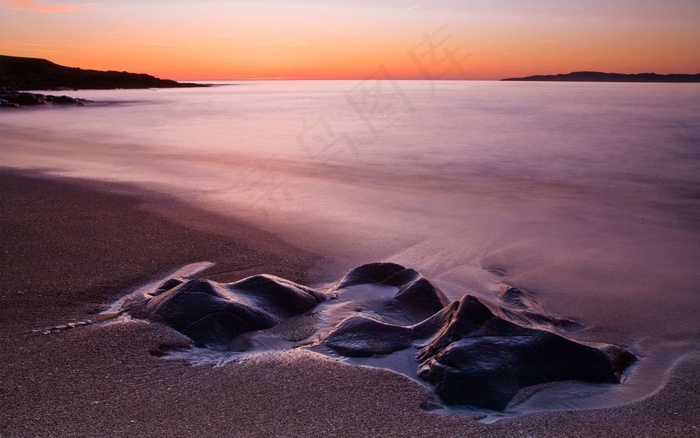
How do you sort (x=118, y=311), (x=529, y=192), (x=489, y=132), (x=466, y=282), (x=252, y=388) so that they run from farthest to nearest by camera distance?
(x=489, y=132) < (x=529, y=192) < (x=466, y=282) < (x=118, y=311) < (x=252, y=388)

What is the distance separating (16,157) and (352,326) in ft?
36.5

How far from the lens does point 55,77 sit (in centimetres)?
6719

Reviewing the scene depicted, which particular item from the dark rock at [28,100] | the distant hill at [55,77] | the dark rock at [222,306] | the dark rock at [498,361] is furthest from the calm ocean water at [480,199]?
the distant hill at [55,77]

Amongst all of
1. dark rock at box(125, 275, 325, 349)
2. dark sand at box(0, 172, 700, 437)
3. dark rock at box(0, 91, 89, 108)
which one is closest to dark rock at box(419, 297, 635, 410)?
dark sand at box(0, 172, 700, 437)

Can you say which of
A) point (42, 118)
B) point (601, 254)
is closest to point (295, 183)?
point (601, 254)

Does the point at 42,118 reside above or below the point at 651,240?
above

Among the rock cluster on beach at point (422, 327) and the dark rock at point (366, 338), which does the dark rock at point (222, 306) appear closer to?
the rock cluster on beach at point (422, 327)

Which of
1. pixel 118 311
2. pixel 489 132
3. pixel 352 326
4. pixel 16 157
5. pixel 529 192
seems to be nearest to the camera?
pixel 352 326

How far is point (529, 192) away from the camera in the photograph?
919 cm

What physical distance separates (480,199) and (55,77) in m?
71.4

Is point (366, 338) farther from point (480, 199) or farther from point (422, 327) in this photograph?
point (480, 199)

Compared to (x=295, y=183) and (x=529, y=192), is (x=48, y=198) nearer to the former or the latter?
(x=295, y=183)

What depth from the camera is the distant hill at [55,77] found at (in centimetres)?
6118

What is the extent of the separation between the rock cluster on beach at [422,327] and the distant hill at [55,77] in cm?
6050
